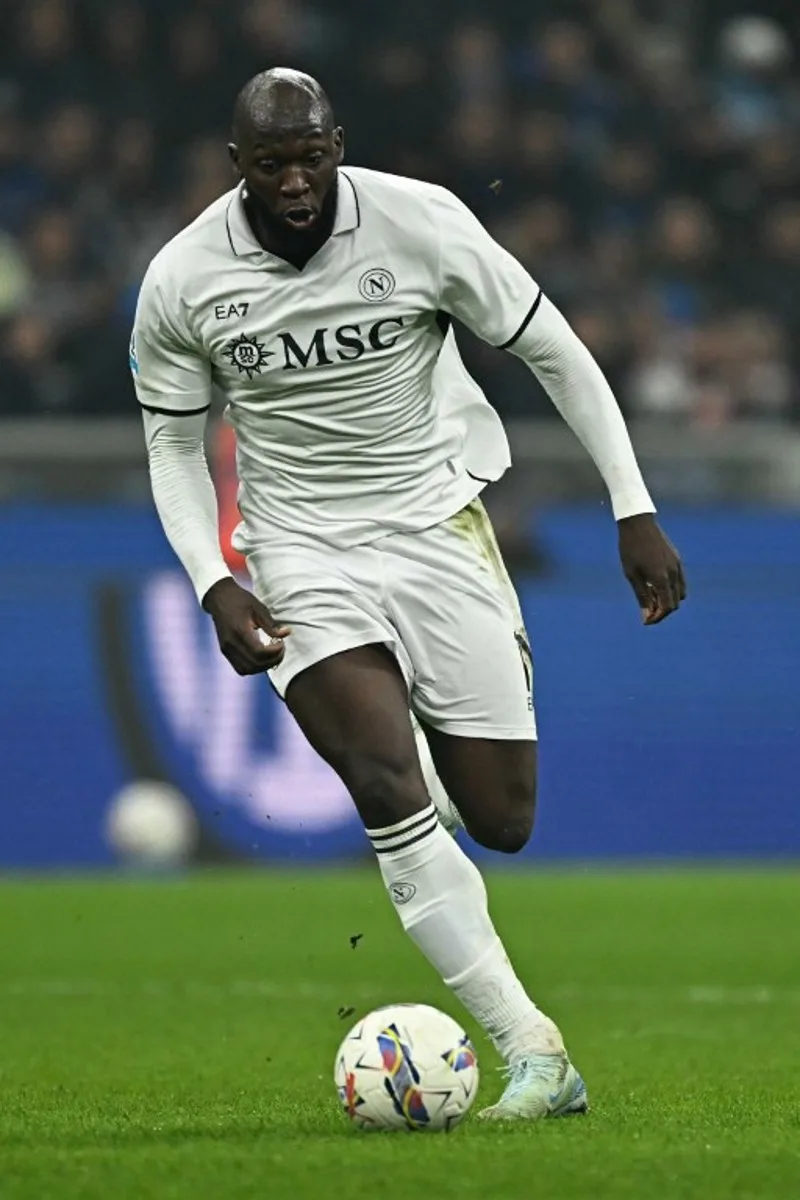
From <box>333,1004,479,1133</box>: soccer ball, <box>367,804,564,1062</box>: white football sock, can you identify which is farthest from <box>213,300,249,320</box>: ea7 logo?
<box>333,1004,479,1133</box>: soccer ball

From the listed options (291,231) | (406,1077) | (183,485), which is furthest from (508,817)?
(291,231)

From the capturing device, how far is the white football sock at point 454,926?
5.34m

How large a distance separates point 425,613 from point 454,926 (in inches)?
28.5

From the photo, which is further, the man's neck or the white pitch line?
the white pitch line

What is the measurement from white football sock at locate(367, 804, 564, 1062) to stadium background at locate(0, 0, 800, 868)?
7034 mm

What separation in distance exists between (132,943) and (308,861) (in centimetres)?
290

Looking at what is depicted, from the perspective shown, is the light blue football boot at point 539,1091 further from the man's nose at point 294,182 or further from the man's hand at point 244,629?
the man's nose at point 294,182

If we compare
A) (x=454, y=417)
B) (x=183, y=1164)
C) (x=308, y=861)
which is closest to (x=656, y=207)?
(x=308, y=861)

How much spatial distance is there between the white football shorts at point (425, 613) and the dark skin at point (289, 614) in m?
0.07

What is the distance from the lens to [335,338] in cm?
555

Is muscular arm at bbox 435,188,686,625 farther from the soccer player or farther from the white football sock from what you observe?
the white football sock

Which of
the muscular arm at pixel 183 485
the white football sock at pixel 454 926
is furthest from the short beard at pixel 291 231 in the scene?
the white football sock at pixel 454 926

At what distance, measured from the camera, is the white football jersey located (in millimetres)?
5543

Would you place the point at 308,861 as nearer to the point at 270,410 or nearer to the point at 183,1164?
the point at 270,410
